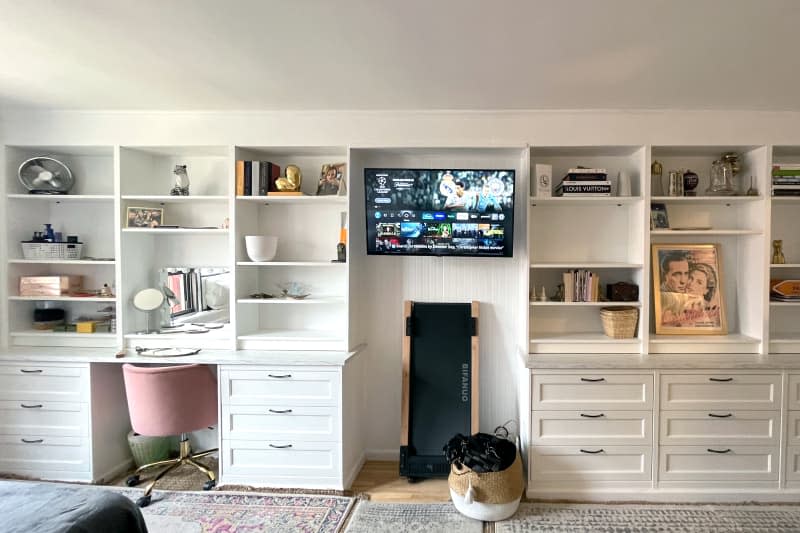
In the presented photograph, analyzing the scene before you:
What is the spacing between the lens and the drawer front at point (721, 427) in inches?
111

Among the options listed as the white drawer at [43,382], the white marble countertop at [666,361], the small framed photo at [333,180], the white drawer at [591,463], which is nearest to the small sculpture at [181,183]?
the small framed photo at [333,180]

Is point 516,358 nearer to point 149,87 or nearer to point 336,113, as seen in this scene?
point 336,113

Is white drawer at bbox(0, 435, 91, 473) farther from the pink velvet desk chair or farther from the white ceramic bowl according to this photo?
the white ceramic bowl

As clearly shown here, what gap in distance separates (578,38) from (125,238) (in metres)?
3.02

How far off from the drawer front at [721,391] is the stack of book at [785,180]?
46.9 inches

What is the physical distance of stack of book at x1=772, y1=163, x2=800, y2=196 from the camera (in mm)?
3035

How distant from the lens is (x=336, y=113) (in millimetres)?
3074

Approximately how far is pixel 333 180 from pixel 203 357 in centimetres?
143

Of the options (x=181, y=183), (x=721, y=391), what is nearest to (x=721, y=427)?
(x=721, y=391)

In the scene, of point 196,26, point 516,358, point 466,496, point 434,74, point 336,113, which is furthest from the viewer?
point 516,358

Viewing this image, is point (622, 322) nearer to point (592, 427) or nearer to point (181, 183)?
point (592, 427)

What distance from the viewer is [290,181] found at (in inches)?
124

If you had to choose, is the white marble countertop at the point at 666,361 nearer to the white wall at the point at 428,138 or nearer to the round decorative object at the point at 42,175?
the white wall at the point at 428,138

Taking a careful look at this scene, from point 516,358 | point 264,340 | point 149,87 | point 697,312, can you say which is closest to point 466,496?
point 516,358
